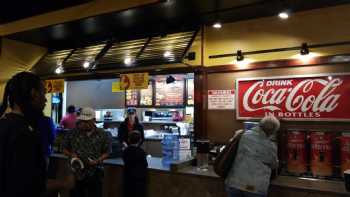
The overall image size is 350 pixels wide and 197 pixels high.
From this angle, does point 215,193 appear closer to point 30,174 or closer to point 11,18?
point 30,174

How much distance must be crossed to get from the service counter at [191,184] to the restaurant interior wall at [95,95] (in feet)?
15.9

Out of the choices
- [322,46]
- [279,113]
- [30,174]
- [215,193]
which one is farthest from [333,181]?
[30,174]

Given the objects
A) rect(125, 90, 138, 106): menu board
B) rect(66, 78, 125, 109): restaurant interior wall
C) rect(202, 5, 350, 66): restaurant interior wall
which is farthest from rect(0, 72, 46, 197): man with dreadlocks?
rect(66, 78, 125, 109): restaurant interior wall

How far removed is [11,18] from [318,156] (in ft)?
22.3

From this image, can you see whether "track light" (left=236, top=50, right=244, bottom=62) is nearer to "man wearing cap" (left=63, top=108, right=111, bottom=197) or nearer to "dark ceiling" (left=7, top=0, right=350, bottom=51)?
"dark ceiling" (left=7, top=0, right=350, bottom=51)

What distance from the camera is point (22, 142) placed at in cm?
155

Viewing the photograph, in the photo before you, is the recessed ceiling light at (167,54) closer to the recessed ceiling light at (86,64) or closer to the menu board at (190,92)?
the recessed ceiling light at (86,64)

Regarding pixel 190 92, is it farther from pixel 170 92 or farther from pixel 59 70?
pixel 59 70

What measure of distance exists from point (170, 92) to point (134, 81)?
10.2 feet

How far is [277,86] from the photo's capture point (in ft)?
15.9

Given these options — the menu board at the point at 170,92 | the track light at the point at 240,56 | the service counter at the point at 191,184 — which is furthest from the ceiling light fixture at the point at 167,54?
the menu board at the point at 170,92

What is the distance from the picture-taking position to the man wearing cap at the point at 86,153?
411 cm

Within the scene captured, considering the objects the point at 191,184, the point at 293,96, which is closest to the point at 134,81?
the point at 191,184

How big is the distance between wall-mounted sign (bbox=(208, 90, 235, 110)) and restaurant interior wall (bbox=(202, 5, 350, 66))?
0.48 m
